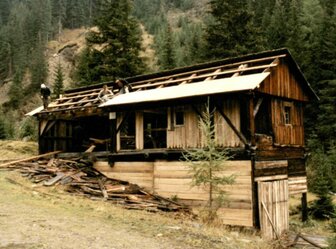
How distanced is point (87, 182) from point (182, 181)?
5.70 metres

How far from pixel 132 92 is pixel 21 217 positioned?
42.2ft

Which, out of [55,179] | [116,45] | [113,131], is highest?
[116,45]

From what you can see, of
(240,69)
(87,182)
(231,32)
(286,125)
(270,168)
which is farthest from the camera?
(231,32)

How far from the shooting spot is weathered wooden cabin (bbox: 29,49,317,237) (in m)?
18.8

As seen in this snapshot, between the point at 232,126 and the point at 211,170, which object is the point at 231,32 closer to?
the point at 232,126

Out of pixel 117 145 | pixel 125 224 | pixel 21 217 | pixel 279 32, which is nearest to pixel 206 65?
pixel 117 145

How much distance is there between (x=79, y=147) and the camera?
31.1 metres

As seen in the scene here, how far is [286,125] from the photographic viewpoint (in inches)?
910

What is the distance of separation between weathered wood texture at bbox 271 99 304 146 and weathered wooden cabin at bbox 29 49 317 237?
56mm

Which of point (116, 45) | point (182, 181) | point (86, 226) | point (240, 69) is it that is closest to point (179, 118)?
point (182, 181)

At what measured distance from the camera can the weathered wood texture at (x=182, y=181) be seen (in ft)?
60.7

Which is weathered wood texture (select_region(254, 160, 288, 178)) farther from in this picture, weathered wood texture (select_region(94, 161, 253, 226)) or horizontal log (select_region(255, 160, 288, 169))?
weathered wood texture (select_region(94, 161, 253, 226))

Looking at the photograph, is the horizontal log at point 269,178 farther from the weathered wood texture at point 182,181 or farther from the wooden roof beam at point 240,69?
the wooden roof beam at point 240,69

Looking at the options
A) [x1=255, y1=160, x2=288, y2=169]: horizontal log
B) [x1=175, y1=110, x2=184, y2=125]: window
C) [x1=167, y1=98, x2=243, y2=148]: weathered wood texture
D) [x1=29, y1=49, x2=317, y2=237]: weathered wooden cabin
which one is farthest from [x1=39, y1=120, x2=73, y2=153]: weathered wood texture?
[x1=255, y1=160, x2=288, y2=169]: horizontal log
